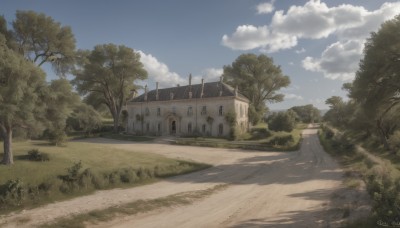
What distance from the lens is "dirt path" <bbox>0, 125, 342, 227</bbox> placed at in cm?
999

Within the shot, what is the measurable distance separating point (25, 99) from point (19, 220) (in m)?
7.49

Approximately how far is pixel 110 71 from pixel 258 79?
28349 mm

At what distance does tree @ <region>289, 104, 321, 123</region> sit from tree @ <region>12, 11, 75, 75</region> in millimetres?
89659

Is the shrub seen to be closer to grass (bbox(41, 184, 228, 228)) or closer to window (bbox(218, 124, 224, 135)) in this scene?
grass (bbox(41, 184, 228, 228))

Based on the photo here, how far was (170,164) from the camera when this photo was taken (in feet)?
68.9

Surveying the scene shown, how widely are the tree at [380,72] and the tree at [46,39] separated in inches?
1016

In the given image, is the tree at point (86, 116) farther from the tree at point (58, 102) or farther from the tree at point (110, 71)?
the tree at point (58, 102)

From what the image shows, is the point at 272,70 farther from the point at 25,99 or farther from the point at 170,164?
the point at 25,99

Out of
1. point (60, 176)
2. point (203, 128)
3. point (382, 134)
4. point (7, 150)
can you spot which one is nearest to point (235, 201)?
point (60, 176)

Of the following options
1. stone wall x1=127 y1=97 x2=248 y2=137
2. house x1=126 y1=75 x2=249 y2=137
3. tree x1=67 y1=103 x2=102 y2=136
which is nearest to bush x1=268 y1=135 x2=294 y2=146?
house x1=126 y1=75 x2=249 y2=137

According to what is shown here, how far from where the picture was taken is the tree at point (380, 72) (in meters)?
21.1

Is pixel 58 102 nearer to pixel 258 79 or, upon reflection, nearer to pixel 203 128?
pixel 203 128

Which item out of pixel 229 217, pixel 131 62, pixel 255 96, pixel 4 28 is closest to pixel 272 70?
pixel 255 96

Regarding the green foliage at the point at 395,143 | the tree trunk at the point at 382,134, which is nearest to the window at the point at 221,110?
the tree trunk at the point at 382,134
